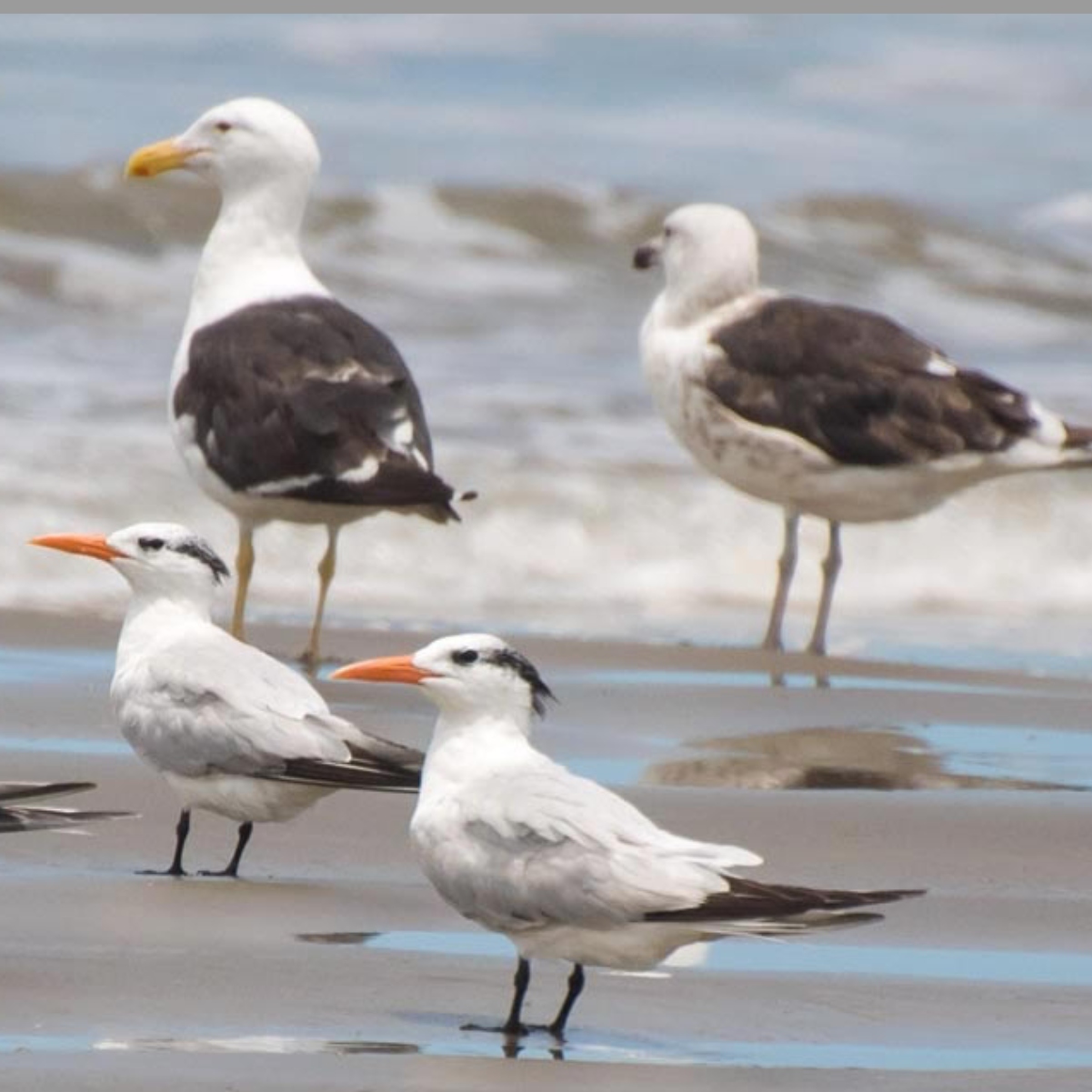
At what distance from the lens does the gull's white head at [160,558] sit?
24.1 ft

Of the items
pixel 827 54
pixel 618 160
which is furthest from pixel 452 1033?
pixel 827 54

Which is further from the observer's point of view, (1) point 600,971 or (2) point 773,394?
(2) point 773,394

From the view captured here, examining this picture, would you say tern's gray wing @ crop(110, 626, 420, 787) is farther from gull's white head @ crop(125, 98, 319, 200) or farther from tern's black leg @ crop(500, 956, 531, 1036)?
gull's white head @ crop(125, 98, 319, 200)

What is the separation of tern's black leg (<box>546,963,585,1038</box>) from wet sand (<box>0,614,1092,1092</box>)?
4cm

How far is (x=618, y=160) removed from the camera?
80.9 feet

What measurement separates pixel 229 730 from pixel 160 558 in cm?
69

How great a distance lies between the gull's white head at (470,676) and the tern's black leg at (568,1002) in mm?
580

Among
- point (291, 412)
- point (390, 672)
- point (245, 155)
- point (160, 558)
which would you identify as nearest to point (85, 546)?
point (160, 558)

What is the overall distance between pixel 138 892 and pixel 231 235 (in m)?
4.96

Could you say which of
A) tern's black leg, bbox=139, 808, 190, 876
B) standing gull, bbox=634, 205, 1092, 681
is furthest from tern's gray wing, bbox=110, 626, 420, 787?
standing gull, bbox=634, 205, 1092, 681

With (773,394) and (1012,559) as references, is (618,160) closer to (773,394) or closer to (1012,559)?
(1012,559)

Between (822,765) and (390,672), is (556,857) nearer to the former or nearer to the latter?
(390,672)

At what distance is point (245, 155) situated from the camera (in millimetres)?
11484

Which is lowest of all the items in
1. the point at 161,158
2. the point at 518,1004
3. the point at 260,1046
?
the point at 260,1046
